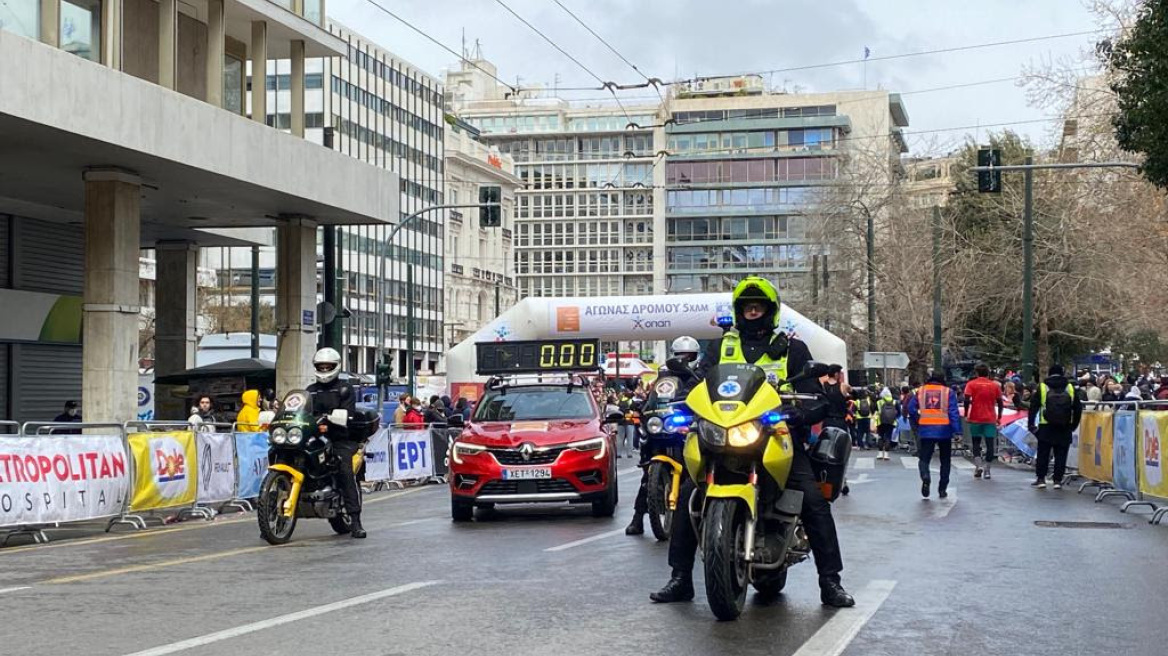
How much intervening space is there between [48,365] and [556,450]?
20002 millimetres

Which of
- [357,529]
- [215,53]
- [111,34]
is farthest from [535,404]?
[215,53]

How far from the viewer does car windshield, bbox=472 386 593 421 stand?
1762 centimetres

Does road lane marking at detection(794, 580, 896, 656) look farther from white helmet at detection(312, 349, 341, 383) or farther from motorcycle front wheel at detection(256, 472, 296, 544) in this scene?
white helmet at detection(312, 349, 341, 383)

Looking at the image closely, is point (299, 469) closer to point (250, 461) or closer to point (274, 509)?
point (274, 509)

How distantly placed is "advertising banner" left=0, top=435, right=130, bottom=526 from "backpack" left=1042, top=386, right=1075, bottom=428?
1259 centimetres

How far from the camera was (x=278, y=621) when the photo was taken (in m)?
8.44

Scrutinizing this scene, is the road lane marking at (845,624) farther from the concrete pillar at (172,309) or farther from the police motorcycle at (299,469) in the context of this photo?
the concrete pillar at (172,309)

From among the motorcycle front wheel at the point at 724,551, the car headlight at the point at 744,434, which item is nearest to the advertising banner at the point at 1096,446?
the motorcycle front wheel at the point at 724,551

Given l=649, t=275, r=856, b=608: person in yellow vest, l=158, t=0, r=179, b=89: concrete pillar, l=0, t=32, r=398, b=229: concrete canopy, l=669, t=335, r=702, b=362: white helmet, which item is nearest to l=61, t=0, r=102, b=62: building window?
l=158, t=0, r=179, b=89: concrete pillar

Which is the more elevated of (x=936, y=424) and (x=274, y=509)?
(x=936, y=424)

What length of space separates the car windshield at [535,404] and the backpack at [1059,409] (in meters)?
7.53

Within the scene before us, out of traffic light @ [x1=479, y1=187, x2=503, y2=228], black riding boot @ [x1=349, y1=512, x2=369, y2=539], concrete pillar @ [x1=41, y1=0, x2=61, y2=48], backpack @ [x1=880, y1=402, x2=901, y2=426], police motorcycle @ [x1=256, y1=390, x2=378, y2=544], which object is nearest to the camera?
police motorcycle @ [x1=256, y1=390, x2=378, y2=544]

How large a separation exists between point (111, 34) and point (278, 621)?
18955mm

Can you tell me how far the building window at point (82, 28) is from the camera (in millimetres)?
24328
